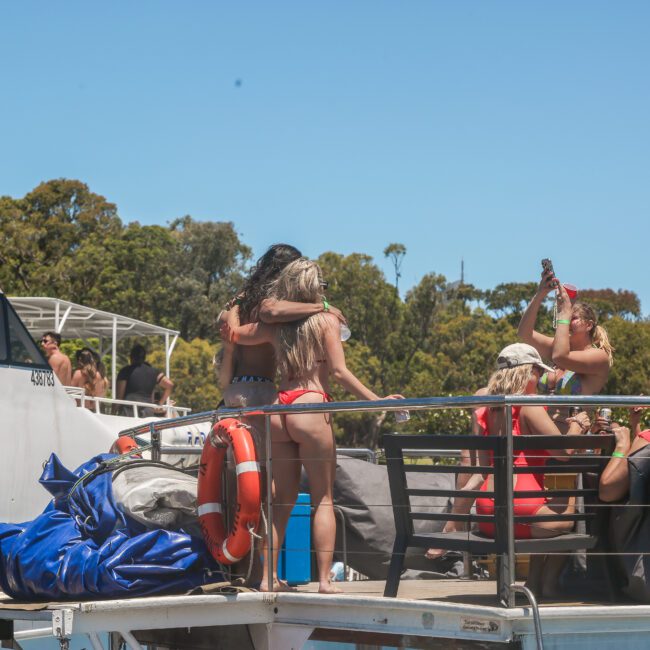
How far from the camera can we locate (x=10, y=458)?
962 cm

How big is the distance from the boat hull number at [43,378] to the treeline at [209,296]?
103 feet

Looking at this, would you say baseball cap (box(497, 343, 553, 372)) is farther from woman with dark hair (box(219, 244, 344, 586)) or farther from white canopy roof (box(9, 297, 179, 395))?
white canopy roof (box(9, 297, 179, 395))

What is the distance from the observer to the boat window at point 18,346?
32.2 ft

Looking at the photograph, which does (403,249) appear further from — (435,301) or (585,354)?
(585,354)

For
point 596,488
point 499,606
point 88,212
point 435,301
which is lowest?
point 499,606

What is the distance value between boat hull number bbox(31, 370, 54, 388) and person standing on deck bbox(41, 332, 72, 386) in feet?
6.49

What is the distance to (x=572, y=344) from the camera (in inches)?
259

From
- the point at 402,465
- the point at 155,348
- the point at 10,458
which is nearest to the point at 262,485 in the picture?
the point at 402,465

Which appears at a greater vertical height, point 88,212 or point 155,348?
point 88,212

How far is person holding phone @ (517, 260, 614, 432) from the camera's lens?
634cm

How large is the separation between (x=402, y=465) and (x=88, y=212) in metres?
49.8

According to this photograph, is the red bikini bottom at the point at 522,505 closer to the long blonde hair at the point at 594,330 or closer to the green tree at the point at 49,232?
the long blonde hair at the point at 594,330

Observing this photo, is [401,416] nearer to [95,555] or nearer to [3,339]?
[95,555]

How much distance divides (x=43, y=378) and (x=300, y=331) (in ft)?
16.7
